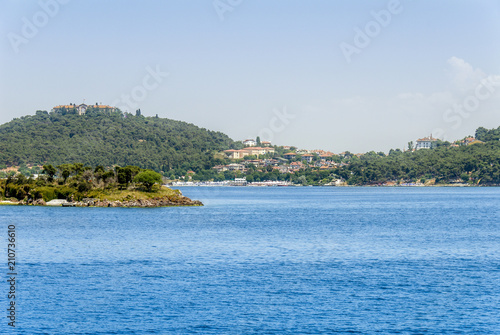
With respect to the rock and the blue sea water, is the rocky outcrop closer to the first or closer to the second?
the rock

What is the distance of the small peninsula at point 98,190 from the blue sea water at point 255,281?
3245cm

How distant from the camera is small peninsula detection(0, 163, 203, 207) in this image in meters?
93.9

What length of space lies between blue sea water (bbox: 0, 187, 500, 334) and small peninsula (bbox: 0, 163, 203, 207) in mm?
32446

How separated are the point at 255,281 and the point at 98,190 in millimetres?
67132

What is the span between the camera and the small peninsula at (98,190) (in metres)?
93.9

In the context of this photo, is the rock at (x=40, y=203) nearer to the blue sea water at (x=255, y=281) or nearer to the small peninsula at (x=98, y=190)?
the small peninsula at (x=98, y=190)

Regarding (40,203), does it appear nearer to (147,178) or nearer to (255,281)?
(147,178)

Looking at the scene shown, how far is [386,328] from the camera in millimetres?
25188

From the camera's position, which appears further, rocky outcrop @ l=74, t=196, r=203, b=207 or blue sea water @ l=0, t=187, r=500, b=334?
rocky outcrop @ l=74, t=196, r=203, b=207

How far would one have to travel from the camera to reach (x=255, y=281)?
110ft

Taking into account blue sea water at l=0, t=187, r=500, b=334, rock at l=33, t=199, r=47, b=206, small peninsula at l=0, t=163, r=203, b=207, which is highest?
small peninsula at l=0, t=163, r=203, b=207

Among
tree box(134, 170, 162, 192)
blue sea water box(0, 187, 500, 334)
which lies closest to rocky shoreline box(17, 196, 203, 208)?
tree box(134, 170, 162, 192)

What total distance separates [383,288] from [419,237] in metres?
25.0

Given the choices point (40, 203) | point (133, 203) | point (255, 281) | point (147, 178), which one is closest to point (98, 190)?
point (133, 203)
